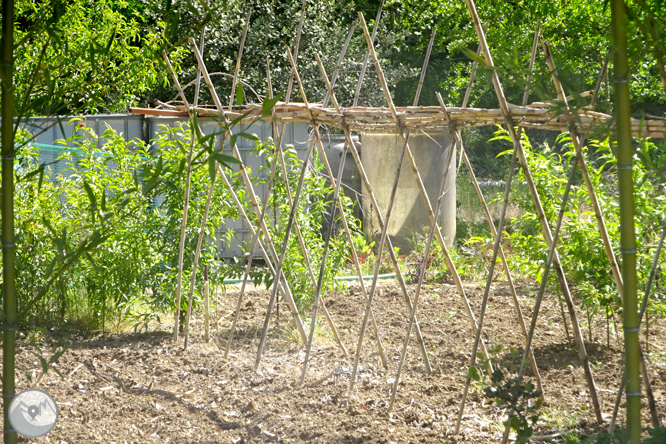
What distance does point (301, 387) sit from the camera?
3.59 m

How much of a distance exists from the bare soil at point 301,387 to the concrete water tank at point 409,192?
298cm

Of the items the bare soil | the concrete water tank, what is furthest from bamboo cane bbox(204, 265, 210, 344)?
the concrete water tank

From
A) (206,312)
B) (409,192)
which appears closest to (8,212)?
(206,312)

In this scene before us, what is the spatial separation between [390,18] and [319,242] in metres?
9.35

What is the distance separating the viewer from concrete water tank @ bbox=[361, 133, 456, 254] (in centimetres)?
808

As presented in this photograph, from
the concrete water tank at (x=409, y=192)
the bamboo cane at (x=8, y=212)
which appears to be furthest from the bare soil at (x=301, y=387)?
the concrete water tank at (x=409, y=192)

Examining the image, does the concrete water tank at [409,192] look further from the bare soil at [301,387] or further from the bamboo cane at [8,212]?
the bamboo cane at [8,212]

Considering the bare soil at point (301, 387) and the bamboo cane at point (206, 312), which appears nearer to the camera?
the bare soil at point (301, 387)

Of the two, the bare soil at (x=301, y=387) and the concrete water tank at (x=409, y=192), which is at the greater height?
the concrete water tank at (x=409, y=192)

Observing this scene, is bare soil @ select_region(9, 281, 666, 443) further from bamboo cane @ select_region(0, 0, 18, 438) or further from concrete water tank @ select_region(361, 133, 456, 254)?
concrete water tank @ select_region(361, 133, 456, 254)

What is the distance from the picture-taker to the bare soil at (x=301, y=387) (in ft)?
9.87

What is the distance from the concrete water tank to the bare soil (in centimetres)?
298

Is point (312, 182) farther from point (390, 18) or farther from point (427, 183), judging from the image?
point (390, 18)

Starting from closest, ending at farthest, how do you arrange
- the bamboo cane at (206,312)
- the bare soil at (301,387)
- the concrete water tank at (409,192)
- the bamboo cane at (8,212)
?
the bamboo cane at (8,212) → the bare soil at (301,387) → the bamboo cane at (206,312) → the concrete water tank at (409,192)
